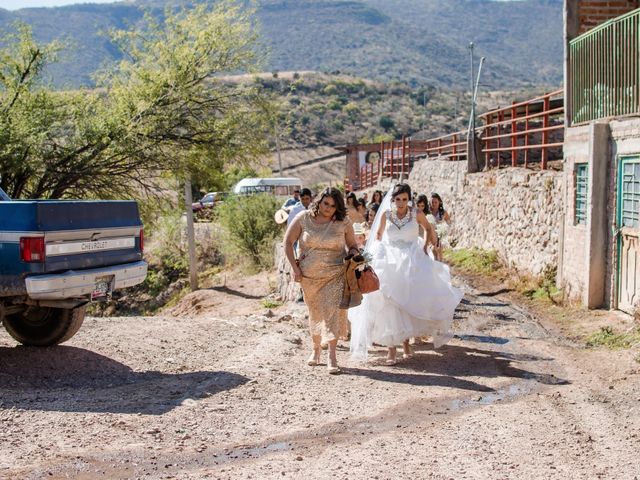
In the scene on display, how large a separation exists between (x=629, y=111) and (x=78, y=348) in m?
7.58

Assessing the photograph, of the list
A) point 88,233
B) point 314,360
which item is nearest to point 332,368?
point 314,360

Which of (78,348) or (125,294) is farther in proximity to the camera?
(125,294)

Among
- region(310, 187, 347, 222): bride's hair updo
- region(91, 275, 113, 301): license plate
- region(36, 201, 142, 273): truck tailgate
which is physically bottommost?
region(91, 275, 113, 301): license plate

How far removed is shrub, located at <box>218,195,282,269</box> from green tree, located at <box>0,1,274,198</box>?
540 centimetres

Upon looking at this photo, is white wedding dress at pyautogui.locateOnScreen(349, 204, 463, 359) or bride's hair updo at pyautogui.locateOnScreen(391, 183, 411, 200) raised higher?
bride's hair updo at pyautogui.locateOnScreen(391, 183, 411, 200)

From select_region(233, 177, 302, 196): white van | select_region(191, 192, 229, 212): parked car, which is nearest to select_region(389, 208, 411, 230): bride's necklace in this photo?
select_region(191, 192, 229, 212): parked car

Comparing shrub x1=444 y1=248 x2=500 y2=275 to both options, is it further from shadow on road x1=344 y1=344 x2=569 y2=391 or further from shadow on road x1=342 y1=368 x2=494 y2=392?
shadow on road x1=342 y1=368 x2=494 y2=392

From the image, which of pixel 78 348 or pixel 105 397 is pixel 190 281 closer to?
pixel 78 348

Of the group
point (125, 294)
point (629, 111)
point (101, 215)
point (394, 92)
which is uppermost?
point (394, 92)

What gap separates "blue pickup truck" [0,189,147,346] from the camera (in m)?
7.42

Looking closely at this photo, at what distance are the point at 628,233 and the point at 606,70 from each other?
8.63 feet

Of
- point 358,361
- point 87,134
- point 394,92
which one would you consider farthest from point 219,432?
point 394,92

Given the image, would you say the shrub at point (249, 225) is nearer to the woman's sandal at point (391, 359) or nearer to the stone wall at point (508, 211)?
the stone wall at point (508, 211)

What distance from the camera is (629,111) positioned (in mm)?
11281
